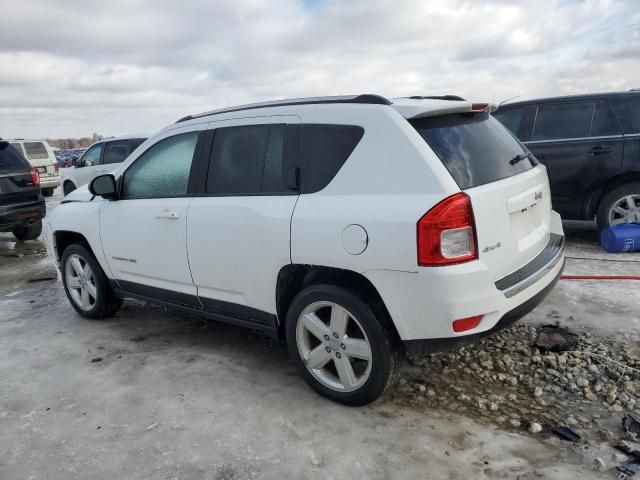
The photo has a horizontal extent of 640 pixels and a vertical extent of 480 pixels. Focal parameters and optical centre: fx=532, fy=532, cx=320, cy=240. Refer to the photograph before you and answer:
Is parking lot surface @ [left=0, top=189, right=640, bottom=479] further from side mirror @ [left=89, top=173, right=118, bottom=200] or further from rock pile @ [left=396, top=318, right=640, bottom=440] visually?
side mirror @ [left=89, top=173, right=118, bottom=200]

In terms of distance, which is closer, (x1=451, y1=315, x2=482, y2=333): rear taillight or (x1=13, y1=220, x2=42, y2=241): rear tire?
(x1=451, y1=315, x2=482, y2=333): rear taillight

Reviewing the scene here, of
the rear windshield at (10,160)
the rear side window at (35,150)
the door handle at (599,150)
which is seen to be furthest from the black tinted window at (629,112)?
the rear side window at (35,150)

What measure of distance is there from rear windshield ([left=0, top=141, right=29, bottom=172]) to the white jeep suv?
561 cm

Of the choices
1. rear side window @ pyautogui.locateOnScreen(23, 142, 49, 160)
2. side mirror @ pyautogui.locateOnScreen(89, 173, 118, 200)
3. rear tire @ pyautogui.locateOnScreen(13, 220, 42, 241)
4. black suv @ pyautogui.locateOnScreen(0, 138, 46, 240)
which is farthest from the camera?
rear side window @ pyautogui.locateOnScreen(23, 142, 49, 160)

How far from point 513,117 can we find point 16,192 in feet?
25.1

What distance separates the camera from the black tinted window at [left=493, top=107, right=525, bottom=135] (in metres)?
6.94

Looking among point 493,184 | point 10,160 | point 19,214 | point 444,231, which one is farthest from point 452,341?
point 10,160

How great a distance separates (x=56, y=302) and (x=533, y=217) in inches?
193

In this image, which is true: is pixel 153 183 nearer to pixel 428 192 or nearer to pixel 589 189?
pixel 428 192

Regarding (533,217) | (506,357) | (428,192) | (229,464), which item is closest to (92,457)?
(229,464)

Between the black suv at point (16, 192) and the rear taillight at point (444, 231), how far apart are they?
7944mm

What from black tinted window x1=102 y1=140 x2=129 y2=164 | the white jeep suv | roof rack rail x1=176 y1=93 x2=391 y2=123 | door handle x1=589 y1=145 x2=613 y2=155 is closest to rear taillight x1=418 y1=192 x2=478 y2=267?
the white jeep suv

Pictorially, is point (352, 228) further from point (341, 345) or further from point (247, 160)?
point (247, 160)

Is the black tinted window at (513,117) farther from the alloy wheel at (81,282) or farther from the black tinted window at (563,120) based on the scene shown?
the alloy wheel at (81,282)
